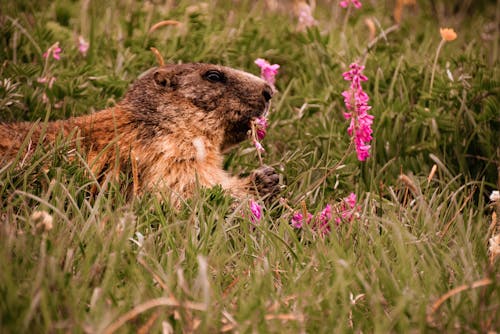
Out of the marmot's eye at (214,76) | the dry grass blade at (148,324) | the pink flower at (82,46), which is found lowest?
the pink flower at (82,46)

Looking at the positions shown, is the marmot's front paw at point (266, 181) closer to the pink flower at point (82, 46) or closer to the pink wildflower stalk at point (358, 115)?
the pink wildflower stalk at point (358, 115)

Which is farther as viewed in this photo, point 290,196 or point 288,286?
point 290,196

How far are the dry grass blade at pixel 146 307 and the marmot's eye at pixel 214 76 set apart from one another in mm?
2178

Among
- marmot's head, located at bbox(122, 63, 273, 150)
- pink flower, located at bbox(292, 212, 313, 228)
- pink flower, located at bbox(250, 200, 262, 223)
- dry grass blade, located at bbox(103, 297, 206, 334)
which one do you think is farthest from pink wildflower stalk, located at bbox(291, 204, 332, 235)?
dry grass blade, located at bbox(103, 297, 206, 334)

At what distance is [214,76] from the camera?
4.36 m

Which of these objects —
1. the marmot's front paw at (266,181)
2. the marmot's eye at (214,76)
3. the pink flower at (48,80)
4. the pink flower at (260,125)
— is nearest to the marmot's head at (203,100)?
the marmot's eye at (214,76)

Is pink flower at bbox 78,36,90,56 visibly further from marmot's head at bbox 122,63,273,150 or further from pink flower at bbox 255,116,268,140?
pink flower at bbox 255,116,268,140

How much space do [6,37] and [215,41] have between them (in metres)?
1.52

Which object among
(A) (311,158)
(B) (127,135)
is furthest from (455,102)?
(B) (127,135)

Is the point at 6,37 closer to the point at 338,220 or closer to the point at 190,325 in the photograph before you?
the point at 338,220

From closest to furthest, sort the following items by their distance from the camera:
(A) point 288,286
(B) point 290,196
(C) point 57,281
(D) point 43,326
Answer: (D) point 43,326 → (C) point 57,281 → (A) point 288,286 → (B) point 290,196

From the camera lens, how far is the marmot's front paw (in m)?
3.96

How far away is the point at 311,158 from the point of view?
4.28 m

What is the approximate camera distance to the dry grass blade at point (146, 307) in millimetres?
2188
